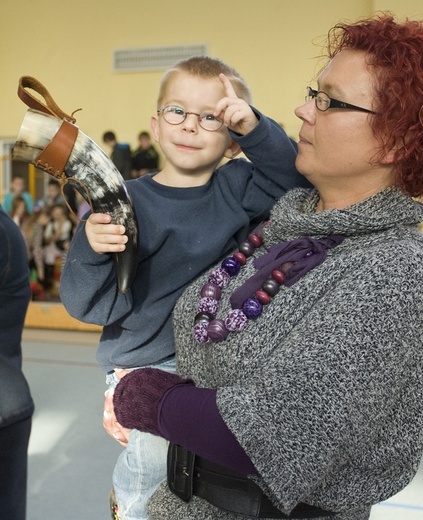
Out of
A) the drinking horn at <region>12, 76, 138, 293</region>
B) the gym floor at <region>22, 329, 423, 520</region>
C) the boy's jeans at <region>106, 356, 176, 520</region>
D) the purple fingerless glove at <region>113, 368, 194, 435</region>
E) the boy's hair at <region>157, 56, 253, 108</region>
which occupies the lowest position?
the gym floor at <region>22, 329, 423, 520</region>

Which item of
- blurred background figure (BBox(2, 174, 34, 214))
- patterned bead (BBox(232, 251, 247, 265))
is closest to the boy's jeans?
patterned bead (BBox(232, 251, 247, 265))

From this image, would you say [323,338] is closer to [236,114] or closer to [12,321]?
[236,114]

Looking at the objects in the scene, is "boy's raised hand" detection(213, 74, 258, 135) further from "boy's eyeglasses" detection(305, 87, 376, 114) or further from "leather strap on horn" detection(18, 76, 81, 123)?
"leather strap on horn" detection(18, 76, 81, 123)

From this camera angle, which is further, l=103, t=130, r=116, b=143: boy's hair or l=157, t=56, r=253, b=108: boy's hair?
l=103, t=130, r=116, b=143: boy's hair

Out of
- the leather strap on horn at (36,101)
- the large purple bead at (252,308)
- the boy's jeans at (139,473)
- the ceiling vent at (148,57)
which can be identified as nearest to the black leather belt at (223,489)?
the boy's jeans at (139,473)

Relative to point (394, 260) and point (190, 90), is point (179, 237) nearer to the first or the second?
point (190, 90)

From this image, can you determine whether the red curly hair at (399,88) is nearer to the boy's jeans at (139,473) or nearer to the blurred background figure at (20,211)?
the boy's jeans at (139,473)

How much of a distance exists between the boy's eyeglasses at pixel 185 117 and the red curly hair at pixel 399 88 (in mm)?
511

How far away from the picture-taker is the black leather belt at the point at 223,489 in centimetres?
138

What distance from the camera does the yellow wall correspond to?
371 inches

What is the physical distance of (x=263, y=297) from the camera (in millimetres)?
1362

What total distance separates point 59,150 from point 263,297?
572mm

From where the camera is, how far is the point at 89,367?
6633 millimetres

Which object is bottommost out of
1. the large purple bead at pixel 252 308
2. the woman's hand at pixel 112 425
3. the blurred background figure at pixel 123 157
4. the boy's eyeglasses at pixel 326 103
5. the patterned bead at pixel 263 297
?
the blurred background figure at pixel 123 157
